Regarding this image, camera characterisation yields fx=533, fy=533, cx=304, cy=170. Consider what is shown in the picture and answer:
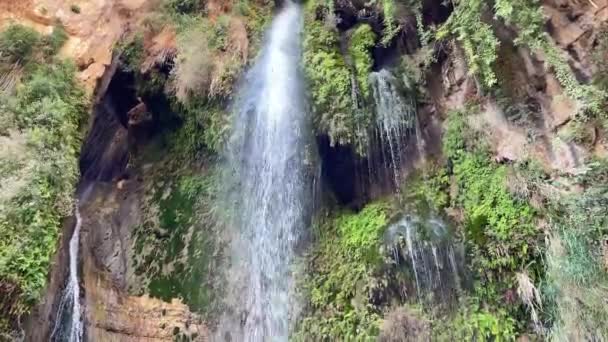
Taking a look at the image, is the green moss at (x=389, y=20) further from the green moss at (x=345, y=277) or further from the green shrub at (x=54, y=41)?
the green shrub at (x=54, y=41)

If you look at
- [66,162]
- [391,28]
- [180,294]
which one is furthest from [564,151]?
[66,162]

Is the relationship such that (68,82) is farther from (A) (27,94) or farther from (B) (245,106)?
(B) (245,106)

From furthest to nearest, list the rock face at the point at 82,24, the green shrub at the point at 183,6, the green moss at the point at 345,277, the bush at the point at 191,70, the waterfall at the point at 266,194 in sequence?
the green shrub at the point at 183,6 → the bush at the point at 191,70 → the rock face at the point at 82,24 → the waterfall at the point at 266,194 → the green moss at the point at 345,277

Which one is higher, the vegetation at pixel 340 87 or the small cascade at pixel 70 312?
the vegetation at pixel 340 87

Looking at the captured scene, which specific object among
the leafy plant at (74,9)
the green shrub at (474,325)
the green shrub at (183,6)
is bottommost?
the green shrub at (474,325)

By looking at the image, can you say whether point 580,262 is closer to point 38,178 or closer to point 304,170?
point 304,170

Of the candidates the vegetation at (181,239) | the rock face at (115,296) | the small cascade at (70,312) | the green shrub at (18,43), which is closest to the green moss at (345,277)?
the vegetation at (181,239)
